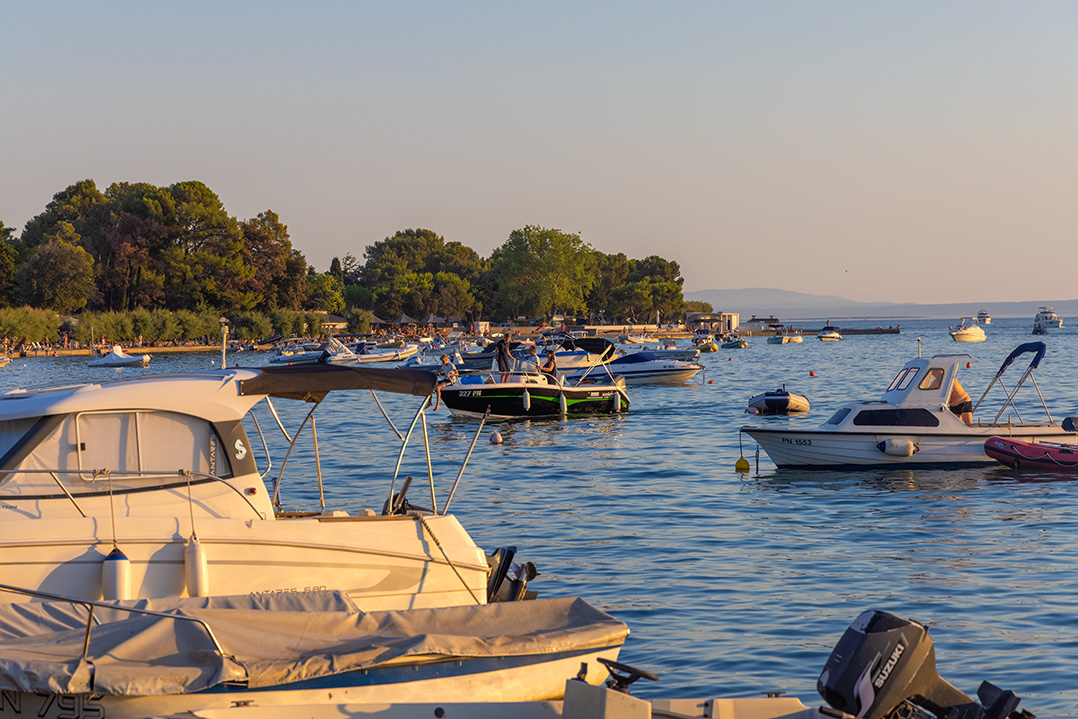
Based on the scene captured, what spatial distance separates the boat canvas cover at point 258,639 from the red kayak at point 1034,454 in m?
15.8

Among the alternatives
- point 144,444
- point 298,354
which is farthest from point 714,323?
point 144,444

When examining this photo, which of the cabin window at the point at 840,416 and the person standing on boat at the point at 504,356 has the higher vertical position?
the person standing on boat at the point at 504,356

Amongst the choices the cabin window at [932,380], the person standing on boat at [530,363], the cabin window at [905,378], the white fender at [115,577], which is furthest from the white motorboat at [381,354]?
the white fender at [115,577]

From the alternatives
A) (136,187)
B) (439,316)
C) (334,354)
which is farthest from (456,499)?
(439,316)

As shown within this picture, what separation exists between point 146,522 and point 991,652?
26.7ft

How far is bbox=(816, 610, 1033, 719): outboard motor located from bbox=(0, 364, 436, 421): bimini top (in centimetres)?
497

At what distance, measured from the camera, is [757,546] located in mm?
16047

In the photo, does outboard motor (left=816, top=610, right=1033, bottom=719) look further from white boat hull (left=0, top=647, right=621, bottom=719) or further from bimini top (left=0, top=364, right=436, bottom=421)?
bimini top (left=0, top=364, right=436, bottom=421)

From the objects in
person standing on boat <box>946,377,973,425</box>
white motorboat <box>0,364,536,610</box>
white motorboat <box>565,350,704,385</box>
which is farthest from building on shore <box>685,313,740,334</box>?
white motorboat <box>0,364,536,610</box>

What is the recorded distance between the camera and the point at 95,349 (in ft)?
308

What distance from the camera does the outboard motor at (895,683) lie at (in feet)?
23.7

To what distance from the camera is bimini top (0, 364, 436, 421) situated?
1023 cm

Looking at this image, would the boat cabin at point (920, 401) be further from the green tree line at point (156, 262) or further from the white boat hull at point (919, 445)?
the green tree line at point (156, 262)

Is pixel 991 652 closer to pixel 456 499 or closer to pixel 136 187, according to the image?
pixel 456 499
